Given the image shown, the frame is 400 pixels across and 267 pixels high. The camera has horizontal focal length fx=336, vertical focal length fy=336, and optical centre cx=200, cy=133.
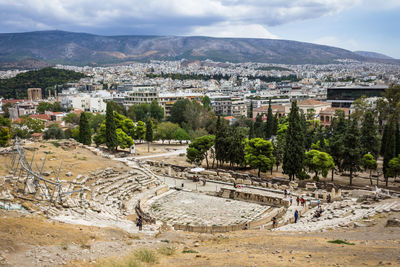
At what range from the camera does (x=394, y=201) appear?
23.3 meters

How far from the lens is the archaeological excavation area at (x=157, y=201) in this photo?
17.2 m

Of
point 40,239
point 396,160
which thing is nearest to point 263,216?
point 40,239

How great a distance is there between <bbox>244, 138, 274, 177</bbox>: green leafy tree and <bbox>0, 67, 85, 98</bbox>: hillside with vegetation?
129424 mm

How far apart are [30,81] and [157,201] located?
500 feet

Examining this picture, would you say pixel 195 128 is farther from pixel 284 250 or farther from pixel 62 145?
A: pixel 284 250

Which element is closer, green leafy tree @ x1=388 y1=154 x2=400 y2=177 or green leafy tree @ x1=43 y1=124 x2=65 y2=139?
green leafy tree @ x1=388 y1=154 x2=400 y2=177

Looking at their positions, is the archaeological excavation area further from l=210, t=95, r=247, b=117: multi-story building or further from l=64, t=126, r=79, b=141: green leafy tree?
l=210, t=95, r=247, b=117: multi-story building

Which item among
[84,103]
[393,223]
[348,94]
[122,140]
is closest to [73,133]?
[122,140]

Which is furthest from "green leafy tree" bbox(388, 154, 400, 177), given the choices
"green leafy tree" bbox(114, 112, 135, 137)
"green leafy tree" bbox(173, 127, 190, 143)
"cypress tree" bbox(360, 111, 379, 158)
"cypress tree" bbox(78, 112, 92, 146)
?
"green leafy tree" bbox(114, 112, 135, 137)

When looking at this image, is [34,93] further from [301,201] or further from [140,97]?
[301,201]

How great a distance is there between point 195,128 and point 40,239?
63.6 metres

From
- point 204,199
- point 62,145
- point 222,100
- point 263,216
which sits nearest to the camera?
point 263,216

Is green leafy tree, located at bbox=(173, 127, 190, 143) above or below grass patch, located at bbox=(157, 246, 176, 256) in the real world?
below

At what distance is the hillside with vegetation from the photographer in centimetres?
14225
